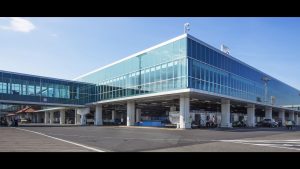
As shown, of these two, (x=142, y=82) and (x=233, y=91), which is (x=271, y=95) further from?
(x=142, y=82)

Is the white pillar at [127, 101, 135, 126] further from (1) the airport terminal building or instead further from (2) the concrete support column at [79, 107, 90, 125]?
(2) the concrete support column at [79, 107, 90, 125]

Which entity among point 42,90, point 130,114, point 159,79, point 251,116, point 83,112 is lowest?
point 251,116

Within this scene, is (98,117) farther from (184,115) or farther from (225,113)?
(184,115)

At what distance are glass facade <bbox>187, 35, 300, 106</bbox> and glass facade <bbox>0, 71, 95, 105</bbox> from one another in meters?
30.3

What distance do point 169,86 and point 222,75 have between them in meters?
11.0

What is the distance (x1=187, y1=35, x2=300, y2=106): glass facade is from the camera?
41.4 metres

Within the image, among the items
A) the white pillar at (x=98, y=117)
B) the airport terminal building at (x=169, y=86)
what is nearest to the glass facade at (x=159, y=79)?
the airport terminal building at (x=169, y=86)

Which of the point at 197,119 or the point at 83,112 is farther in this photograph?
the point at 83,112

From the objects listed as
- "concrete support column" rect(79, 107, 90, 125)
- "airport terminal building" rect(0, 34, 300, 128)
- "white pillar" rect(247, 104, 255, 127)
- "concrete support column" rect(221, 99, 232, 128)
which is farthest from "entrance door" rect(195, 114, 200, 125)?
"concrete support column" rect(79, 107, 90, 125)

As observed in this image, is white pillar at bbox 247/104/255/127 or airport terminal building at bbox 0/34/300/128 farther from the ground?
airport terminal building at bbox 0/34/300/128

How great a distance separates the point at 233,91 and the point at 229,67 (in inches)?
163

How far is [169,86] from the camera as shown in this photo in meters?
42.1

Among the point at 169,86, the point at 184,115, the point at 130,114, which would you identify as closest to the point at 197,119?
the point at 184,115
